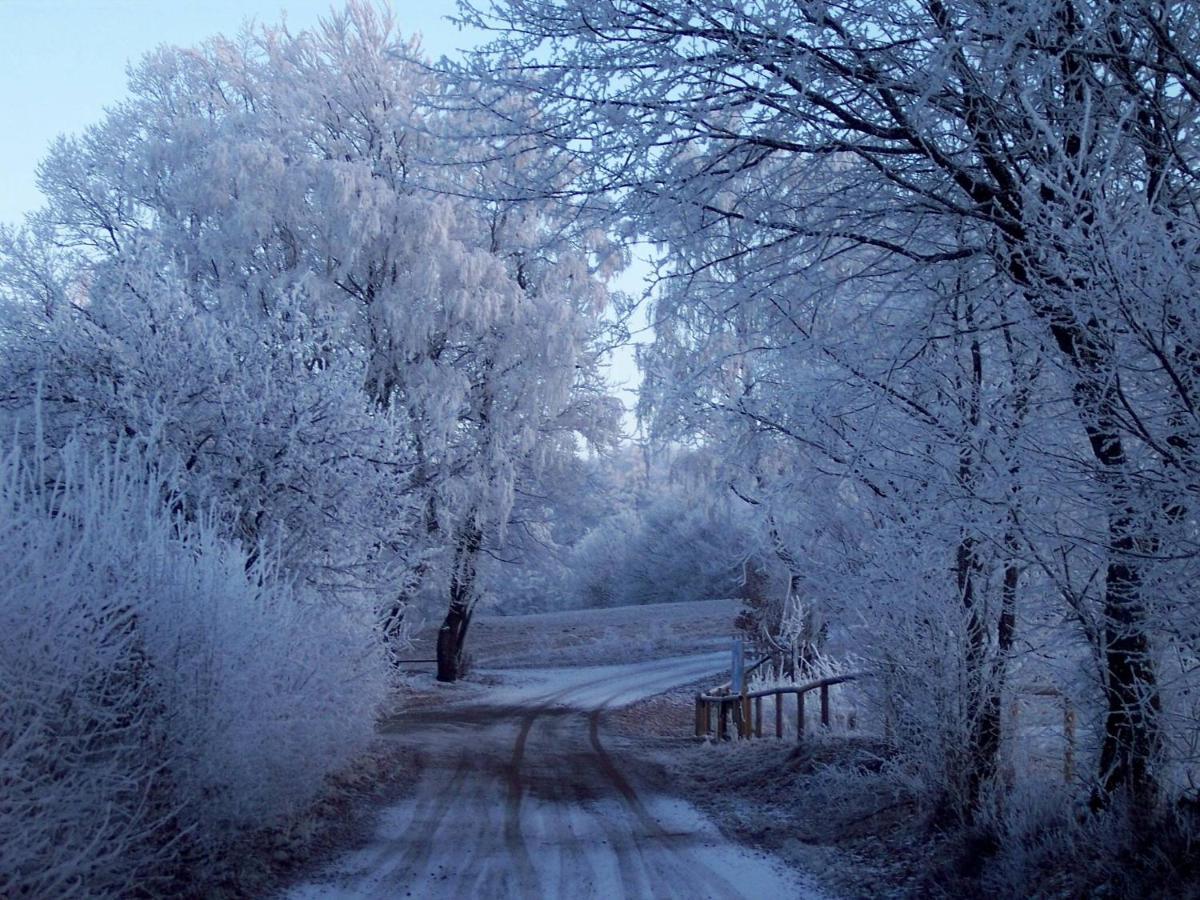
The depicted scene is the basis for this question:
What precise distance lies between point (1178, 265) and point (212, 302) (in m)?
16.1

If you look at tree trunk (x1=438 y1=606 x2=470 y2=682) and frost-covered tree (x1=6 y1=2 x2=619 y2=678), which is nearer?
frost-covered tree (x1=6 y1=2 x2=619 y2=678)

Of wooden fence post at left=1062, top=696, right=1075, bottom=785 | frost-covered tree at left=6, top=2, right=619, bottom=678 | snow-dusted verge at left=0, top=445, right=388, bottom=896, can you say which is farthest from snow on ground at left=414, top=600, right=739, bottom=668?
wooden fence post at left=1062, top=696, right=1075, bottom=785

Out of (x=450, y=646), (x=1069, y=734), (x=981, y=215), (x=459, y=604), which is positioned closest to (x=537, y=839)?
(x=1069, y=734)

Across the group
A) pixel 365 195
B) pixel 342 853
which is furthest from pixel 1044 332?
pixel 365 195

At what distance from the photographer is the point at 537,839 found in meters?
8.90

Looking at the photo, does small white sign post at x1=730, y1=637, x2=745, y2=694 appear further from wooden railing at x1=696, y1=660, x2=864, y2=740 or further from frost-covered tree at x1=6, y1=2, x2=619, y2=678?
frost-covered tree at x1=6, y1=2, x2=619, y2=678

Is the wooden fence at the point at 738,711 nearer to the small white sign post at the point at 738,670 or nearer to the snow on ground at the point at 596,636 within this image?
the small white sign post at the point at 738,670

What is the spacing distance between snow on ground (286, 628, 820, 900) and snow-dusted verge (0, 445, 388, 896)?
102cm

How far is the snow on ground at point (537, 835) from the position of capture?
7312 millimetres

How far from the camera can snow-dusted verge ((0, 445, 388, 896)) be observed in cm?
461

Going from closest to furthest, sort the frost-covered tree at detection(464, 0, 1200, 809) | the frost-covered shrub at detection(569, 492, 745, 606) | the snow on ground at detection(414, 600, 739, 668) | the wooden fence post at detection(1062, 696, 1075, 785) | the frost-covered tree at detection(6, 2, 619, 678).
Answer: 1. the frost-covered tree at detection(464, 0, 1200, 809)
2. the wooden fence post at detection(1062, 696, 1075, 785)
3. the frost-covered tree at detection(6, 2, 619, 678)
4. the snow on ground at detection(414, 600, 739, 668)
5. the frost-covered shrub at detection(569, 492, 745, 606)

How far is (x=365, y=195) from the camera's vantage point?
18.0 metres

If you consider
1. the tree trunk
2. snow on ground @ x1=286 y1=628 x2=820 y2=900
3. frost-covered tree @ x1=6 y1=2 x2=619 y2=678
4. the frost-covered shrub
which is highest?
frost-covered tree @ x1=6 y1=2 x2=619 y2=678

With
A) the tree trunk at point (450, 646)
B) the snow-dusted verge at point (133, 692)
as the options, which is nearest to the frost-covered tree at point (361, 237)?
the tree trunk at point (450, 646)
